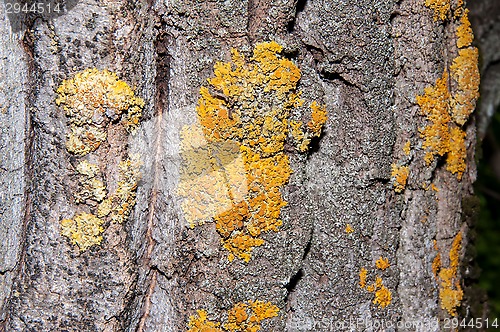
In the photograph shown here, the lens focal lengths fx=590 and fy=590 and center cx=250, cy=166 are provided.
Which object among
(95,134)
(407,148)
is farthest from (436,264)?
(95,134)

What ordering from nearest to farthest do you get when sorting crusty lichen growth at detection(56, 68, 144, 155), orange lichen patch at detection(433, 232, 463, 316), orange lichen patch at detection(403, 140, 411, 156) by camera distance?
1. crusty lichen growth at detection(56, 68, 144, 155)
2. orange lichen patch at detection(403, 140, 411, 156)
3. orange lichen patch at detection(433, 232, 463, 316)

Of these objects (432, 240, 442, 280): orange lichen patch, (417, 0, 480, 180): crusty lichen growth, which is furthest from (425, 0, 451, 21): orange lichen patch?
(432, 240, 442, 280): orange lichen patch

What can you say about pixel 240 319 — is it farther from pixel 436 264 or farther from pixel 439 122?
pixel 439 122

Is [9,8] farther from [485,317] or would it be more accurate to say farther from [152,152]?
[485,317]

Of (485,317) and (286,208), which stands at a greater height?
(286,208)

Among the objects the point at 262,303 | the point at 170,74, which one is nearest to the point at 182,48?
the point at 170,74

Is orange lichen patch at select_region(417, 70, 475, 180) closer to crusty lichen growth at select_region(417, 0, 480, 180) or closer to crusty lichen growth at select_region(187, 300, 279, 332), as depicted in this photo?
crusty lichen growth at select_region(417, 0, 480, 180)

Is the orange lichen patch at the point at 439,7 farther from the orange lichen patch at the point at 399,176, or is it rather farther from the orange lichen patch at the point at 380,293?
the orange lichen patch at the point at 380,293
